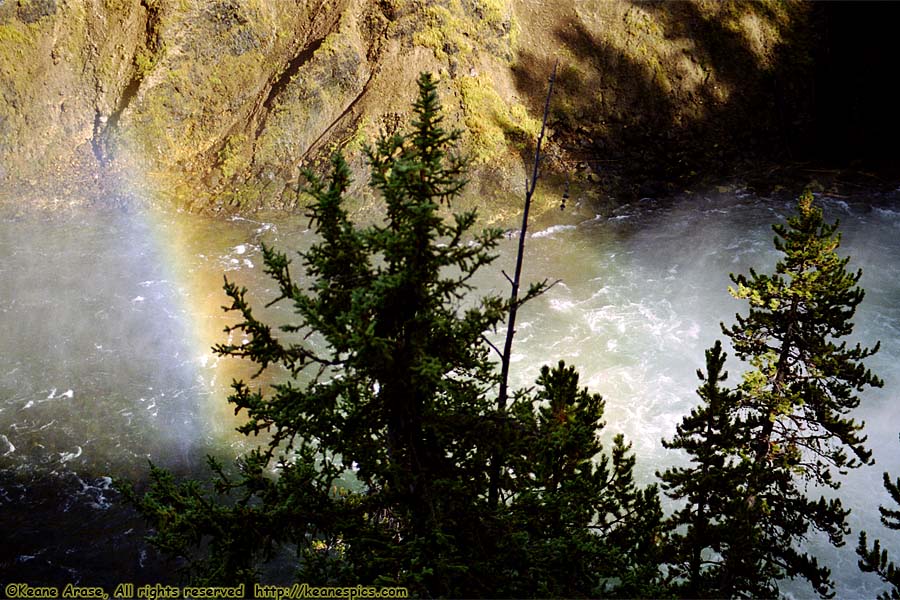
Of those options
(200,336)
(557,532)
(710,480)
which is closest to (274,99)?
(200,336)

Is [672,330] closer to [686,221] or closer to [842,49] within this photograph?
[686,221]

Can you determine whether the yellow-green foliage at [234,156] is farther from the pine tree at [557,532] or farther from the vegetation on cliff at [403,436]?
the vegetation on cliff at [403,436]

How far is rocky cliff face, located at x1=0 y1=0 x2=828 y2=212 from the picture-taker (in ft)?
132

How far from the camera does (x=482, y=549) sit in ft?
30.6

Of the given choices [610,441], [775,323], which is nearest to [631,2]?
[610,441]

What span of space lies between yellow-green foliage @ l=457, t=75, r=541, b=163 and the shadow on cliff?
2.34 metres

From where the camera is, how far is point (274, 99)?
41.3 meters

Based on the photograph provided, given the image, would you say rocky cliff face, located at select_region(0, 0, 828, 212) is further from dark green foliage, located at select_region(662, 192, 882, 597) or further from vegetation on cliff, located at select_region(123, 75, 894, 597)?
vegetation on cliff, located at select_region(123, 75, 894, 597)

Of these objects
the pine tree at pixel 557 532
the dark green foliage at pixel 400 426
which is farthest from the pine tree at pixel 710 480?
the dark green foliage at pixel 400 426

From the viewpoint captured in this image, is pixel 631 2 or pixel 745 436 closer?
pixel 745 436

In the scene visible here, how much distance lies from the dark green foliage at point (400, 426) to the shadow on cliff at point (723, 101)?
3497 centimetres

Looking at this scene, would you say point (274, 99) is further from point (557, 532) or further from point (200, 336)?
point (557, 532)

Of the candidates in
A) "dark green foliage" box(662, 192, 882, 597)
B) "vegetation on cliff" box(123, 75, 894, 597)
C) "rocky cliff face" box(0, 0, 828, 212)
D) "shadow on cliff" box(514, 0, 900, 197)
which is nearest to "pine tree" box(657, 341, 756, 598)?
"dark green foliage" box(662, 192, 882, 597)

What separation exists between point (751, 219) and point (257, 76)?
30.4 m
